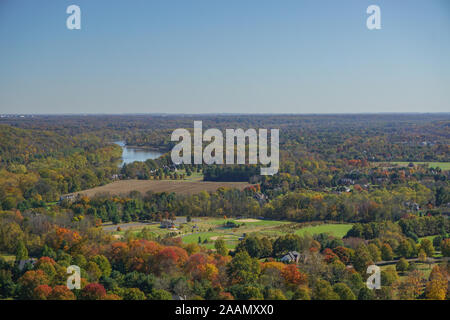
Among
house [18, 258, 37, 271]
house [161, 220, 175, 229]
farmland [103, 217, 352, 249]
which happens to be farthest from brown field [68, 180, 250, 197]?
house [18, 258, 37, 271]

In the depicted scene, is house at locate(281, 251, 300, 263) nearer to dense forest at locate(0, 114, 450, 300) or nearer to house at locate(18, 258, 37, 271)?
dense forest at locate(0, 114, 450, 300)

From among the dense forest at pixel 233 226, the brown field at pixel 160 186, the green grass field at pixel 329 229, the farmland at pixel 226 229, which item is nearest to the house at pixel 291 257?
the dense forest at pixel 233 226

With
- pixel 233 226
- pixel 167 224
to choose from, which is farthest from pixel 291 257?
pixel 167 224

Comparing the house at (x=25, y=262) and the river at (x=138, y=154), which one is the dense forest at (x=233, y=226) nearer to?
the house at (x=25, y=262)

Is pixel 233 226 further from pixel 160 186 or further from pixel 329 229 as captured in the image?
pixel 160 186
